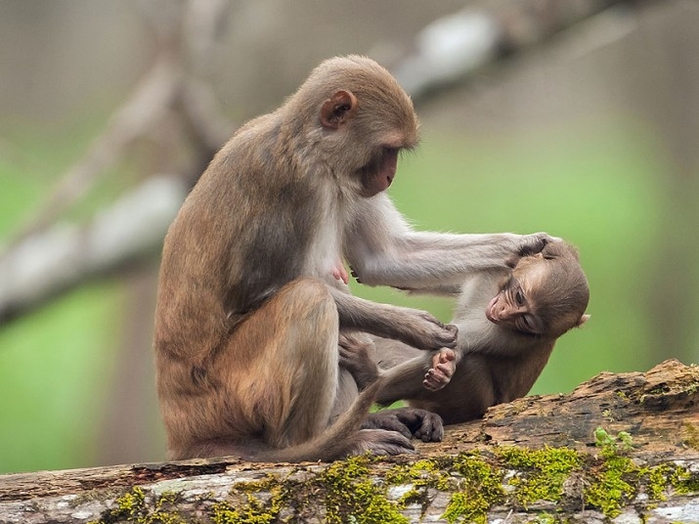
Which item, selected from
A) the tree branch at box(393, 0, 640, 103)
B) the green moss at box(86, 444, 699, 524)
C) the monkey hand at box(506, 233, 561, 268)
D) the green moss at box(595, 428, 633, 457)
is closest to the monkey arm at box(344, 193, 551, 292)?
the monkey hand at box(506, 233, 561, 268)

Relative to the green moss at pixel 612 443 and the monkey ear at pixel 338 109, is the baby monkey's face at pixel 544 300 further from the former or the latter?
the monkey ear at pixel 338 109

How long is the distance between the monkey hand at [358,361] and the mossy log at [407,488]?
3.29 ft

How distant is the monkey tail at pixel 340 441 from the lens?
4.90 meters

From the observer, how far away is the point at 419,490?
15.5ft

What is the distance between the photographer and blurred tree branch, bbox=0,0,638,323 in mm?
9961

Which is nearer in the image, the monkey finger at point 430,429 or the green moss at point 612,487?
the green moss at point 612,487

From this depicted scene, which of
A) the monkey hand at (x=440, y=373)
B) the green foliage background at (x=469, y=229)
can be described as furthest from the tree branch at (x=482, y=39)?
the monkey hand at (x=440, y=373)

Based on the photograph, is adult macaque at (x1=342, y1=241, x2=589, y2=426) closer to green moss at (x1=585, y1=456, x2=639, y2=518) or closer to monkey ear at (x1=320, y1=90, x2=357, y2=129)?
green moss at (x1=585, y1=456, x2=639, y2=518)

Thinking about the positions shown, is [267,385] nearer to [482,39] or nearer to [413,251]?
[413,251]

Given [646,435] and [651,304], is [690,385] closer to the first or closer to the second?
[646,435]

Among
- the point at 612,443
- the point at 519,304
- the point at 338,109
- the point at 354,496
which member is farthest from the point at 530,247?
Answer: the point at 354,496

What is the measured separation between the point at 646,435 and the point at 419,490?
1267 millimetres

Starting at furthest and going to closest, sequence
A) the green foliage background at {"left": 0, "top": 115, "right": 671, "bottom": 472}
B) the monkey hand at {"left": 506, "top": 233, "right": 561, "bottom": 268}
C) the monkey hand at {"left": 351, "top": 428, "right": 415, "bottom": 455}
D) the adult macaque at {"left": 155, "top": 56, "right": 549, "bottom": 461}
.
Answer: the green foliage background at {"left": 0, "top": 115, "right": 671, "bottom": 472} → the monkey hand at {"left": 506, "top": 233, "right": 561, "bottom": 268} → the adult macaque at {"left": 155, "top": 56, "right": 549, "bottom": 461} → the monkey hand at {"left": 351, "top": 428, "right": 415, "bottom": 455}

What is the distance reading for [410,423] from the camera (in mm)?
5570
